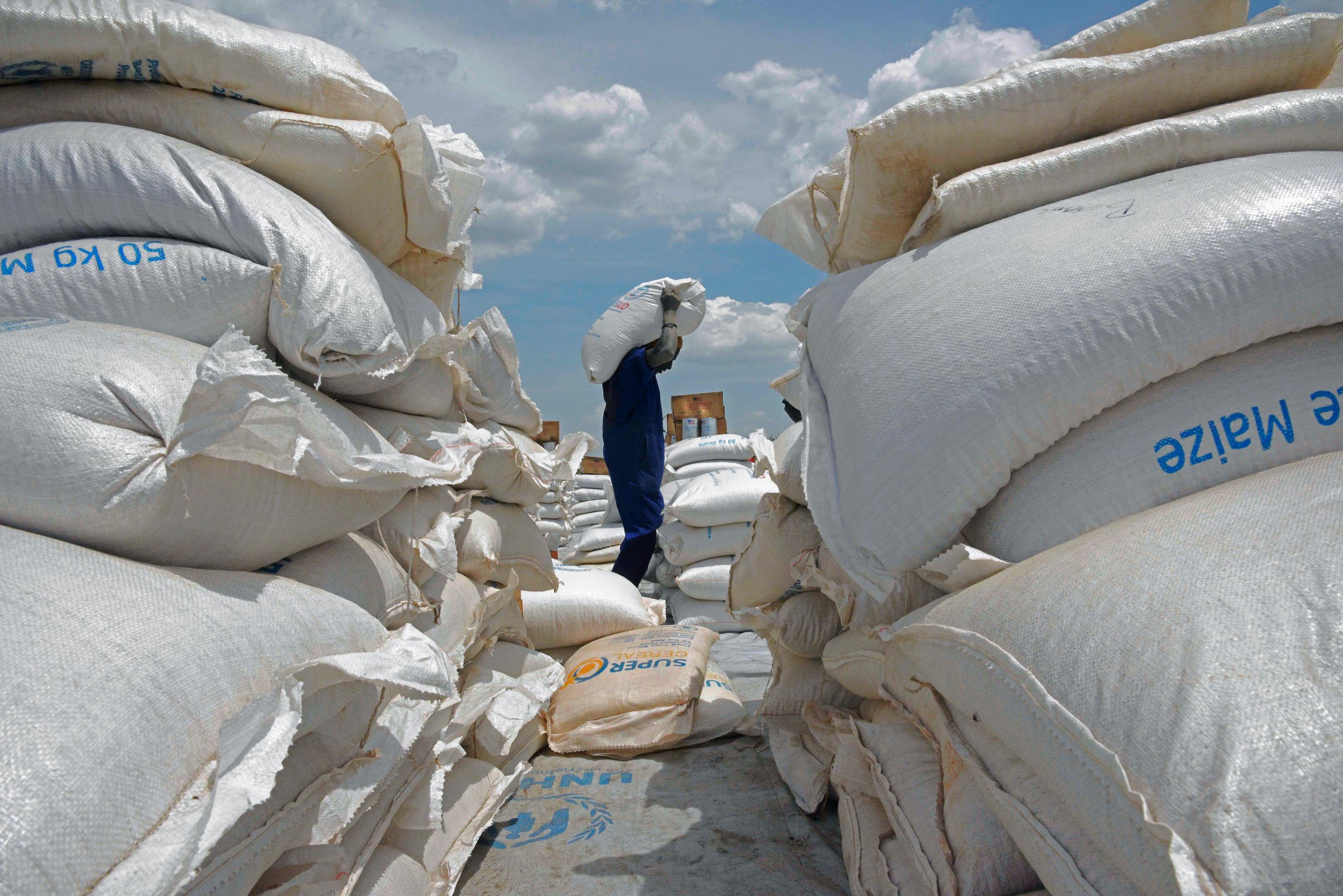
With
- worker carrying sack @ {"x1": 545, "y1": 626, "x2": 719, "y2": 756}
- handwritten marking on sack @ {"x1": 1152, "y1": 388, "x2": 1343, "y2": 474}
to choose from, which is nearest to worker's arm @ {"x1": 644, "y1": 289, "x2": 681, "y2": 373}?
worker carrying sack @ {"x1": 545, "y1": 626, "x2": 719, "y2": 756}

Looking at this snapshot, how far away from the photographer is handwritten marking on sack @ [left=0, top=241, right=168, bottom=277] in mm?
1074

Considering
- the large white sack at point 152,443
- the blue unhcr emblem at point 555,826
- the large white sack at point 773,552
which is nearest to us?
the large white sack at point 152,443

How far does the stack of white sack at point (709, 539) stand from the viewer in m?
3.63

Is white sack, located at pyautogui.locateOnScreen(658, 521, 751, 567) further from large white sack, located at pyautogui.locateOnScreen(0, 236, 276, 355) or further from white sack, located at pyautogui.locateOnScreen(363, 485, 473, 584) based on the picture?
large white sack, located at pyautogui.locateOnScreen(0, 236, 276, 355)

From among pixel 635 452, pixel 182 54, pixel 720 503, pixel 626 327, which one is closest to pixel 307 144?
pixel 182 54

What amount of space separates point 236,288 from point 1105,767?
47.0 inches

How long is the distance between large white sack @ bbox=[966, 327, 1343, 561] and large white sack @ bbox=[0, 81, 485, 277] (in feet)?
3.97

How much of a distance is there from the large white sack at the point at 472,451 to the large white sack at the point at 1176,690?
3.29 ft

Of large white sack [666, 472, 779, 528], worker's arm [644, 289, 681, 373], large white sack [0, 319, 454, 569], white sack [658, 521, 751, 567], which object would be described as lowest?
white sack [658, 521, 751, 567]

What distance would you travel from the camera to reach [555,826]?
1.59 metres

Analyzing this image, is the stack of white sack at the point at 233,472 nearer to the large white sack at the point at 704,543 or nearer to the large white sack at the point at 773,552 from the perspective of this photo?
the large white sack at the point at 773,552

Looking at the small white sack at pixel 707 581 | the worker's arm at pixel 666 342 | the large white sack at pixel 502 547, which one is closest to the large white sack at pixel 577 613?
the large white sack at pixel 502 547

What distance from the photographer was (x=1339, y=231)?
924 mm

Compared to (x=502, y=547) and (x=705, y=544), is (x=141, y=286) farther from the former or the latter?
(x=705, y=544)
